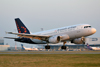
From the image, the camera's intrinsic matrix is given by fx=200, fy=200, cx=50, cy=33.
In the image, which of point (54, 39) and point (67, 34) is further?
point (54, 39)

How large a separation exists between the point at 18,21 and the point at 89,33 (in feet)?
75.4

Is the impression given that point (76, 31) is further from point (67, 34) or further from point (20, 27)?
point (20, 27)

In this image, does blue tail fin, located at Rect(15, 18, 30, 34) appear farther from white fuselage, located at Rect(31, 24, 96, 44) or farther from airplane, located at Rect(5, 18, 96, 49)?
white fuselage, located at Rect(31, 24, 96, 44)

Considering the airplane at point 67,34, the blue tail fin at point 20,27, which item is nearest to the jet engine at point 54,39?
the airplane at point 67,34

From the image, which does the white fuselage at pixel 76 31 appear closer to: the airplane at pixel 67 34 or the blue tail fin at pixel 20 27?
the airplane at pixel 67 34

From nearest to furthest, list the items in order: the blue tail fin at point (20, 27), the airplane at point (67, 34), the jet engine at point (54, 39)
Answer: the airplane at point (67, 34), the jet engine at point (54, 39), the blue tail fin at point (20, 27)

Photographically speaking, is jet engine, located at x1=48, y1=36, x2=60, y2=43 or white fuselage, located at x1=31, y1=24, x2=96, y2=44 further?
jet engine, located at x1=48, y1=36, x2=60, y2=43

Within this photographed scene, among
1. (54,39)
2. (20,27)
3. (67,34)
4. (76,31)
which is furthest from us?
(20,27)

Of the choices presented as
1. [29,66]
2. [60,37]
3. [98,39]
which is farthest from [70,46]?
[29,66]

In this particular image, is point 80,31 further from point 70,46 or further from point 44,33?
point 70,46

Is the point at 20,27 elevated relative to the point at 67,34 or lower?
elevated

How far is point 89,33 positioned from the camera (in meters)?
42.1

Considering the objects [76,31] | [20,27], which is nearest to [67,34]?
[76,31]

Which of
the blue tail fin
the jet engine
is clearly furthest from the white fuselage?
the blue tail fin
